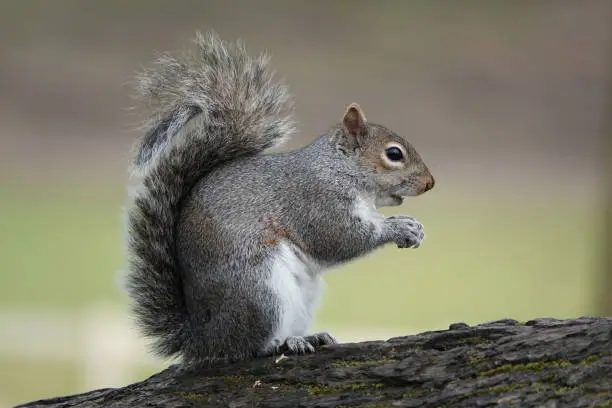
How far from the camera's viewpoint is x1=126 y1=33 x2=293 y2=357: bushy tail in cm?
215

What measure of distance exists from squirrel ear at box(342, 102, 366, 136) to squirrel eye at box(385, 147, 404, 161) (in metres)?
0.09

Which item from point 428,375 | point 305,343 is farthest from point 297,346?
point 428,375

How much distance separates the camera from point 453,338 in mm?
1889

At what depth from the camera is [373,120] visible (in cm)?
493

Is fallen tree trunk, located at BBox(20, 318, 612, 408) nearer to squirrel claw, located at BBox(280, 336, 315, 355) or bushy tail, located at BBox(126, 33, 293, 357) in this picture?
squirrel claw, located at BBox(280, 336, 315, 355)

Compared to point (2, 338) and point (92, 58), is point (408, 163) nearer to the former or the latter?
point (2, 338)

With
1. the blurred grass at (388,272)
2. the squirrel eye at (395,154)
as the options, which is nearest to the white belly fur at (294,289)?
the squirrel eye at (395,154)

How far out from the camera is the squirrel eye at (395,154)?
230 centimetres

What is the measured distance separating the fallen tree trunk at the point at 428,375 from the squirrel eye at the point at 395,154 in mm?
517

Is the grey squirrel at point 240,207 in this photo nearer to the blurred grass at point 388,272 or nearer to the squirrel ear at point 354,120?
the squirrel ear at point 354,120

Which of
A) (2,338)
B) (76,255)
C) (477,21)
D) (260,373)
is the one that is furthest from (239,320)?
(477,21)

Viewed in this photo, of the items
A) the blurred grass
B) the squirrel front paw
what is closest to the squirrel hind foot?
the squirrel front paw

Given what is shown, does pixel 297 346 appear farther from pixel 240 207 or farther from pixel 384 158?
pixel 384 158

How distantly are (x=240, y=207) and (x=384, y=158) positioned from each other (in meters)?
0.41
